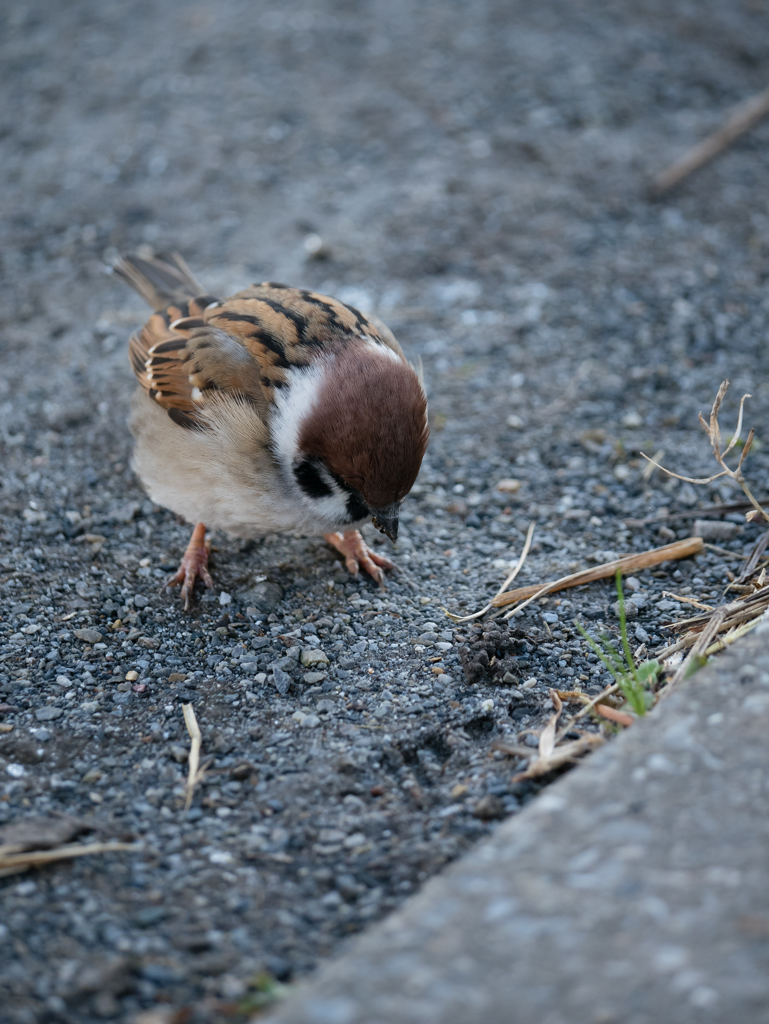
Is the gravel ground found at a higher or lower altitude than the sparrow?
lower

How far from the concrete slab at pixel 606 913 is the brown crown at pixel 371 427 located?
1134 millimetres

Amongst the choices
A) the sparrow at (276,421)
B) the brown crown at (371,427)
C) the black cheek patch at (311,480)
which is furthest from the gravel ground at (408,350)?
the brown crown at (371,427)

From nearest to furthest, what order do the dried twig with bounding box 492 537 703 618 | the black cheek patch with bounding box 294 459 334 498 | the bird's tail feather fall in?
the black cheek patch with bounding box 294 459 334 498 → the dried twig with bounding box 492 537 703 618 → the bird's tail feather

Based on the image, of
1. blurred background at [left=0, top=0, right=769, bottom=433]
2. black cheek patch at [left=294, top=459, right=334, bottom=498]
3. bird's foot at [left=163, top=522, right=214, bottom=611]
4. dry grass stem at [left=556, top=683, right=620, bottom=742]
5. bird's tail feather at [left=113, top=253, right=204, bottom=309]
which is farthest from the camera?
blurred background at [left=0, top=0, right=769, bottom=433]

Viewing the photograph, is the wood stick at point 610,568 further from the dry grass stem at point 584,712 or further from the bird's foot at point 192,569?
the bird's foot at point 192,569

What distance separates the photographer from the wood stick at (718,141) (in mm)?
6141

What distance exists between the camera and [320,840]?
93.2 inches

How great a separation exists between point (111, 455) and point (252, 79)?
4416 millimetres

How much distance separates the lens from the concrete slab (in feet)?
5.35

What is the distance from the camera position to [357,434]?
9.46ft

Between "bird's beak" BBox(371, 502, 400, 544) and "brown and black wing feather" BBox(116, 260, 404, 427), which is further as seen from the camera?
"brown and black wing feather" BBox(116, 260, 404, 427)

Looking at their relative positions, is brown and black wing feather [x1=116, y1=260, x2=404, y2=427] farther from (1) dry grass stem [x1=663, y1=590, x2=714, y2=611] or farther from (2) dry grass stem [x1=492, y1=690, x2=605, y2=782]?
(2) dry grass stem [x1=492, y1=690, x2=605, y2=782]

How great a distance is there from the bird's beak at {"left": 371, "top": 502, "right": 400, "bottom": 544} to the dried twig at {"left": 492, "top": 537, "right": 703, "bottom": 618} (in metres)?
0.54

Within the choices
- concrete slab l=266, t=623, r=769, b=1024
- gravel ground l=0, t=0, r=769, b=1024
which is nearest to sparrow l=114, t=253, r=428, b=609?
gravel ground l=0, t=0, r=769, b=1024
